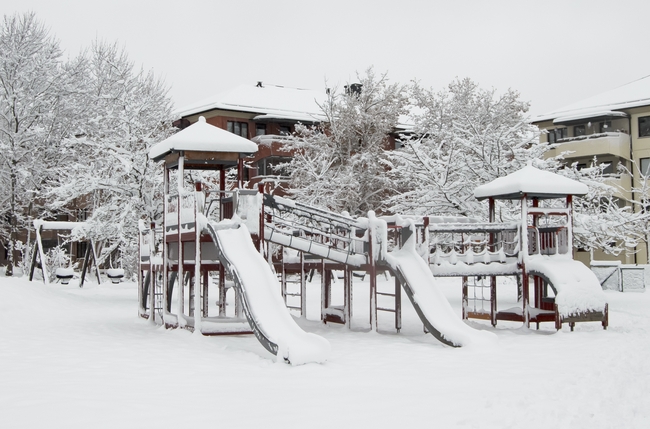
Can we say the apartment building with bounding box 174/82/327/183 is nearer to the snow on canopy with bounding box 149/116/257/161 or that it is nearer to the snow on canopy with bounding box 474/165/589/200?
the snow on canopy with bounding box 474/165/589/200

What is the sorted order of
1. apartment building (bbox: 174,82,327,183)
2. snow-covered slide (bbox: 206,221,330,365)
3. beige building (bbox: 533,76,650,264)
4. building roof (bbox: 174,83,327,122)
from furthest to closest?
building roof (bbox: 174,83,327,122)
apartment building (bbox: 174,82,327,183)
beige building (bbox: 533,76,650,264)
snow-covered slide (bbox: 206,221,330,365)

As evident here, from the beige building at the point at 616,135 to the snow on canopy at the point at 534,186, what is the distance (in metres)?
27.0

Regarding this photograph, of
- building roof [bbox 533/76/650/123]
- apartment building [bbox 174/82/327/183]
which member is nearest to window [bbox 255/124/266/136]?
apartment building [bbox 174/82/327/183]

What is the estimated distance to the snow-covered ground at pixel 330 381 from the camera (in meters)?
7.55

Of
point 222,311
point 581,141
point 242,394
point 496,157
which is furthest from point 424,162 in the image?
point 581,141

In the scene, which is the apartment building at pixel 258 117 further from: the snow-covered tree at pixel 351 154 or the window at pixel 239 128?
the snow-covered tree at pixel 351 154

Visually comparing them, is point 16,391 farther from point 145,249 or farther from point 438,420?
point 145,249

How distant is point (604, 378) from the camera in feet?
32.9

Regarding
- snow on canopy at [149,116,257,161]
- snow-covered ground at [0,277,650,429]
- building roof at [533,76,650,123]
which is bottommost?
snow-covered ground at [0,277,650,429]

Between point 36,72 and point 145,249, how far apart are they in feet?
53.0

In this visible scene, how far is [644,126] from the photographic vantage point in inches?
1689

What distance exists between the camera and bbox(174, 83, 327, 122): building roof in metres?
46.4

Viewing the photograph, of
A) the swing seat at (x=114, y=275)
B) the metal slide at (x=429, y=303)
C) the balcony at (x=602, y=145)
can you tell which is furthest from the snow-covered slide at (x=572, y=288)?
the balcony at (x=602, y=145)

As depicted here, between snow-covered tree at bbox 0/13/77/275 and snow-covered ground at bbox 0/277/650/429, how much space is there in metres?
15.0
